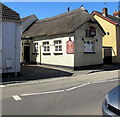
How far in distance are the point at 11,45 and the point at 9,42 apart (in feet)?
0.83

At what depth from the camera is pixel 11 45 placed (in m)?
12.6

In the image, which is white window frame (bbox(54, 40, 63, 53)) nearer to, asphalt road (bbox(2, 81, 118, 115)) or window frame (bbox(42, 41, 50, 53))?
window frame (bbox(42, 41, 50, 53))

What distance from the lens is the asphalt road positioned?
5.29 meters

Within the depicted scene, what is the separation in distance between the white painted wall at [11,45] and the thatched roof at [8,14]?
0.33 m

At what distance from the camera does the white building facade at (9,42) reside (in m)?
12.2

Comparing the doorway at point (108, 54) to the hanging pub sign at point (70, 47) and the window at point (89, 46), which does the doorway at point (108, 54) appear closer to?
the window at point (89, 46)

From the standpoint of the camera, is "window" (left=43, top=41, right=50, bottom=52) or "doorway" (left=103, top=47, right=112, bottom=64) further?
"doorway" (left=103, top=47, right=112, bottom=64)

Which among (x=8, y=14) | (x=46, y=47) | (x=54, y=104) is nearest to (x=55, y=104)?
(x=54, y=104)

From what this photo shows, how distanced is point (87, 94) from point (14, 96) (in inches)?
120

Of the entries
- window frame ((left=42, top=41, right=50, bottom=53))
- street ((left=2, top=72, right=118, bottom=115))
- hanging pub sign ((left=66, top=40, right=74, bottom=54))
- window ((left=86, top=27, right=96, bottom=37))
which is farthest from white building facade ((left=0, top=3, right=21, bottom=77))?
window ((left=86, top=27, right=96, bottom=37))

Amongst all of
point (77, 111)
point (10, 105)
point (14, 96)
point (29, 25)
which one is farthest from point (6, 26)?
point (29, 25)

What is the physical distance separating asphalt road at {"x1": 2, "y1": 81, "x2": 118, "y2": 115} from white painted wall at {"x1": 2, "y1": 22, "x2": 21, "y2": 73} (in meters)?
5.48

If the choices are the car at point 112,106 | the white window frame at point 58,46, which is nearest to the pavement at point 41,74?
the white window frame at point 58,46

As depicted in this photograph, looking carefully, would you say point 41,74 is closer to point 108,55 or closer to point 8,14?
point 8,14
